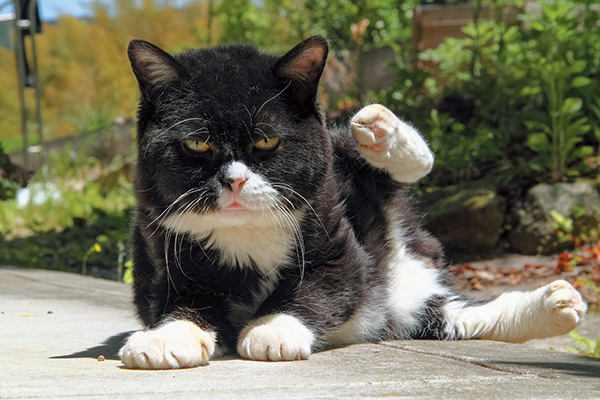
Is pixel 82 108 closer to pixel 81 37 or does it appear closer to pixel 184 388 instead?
pixel 81 37

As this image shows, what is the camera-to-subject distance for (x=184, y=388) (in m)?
1.26

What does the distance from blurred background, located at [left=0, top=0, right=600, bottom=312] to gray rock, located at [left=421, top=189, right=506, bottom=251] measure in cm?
1

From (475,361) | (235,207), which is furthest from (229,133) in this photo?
(475,361)

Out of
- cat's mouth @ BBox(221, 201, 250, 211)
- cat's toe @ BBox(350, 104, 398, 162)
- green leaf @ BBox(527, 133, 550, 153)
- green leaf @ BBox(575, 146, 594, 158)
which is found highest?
cat's toe @ BBox(350, 104, 398, 162)

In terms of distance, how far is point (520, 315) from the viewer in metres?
2.14

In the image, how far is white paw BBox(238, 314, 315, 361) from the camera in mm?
1627

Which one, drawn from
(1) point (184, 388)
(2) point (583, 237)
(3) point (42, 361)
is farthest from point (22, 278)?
(2) point (583, 237)

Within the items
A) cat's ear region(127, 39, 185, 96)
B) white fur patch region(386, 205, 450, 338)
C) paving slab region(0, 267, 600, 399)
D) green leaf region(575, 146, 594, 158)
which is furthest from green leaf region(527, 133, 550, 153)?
cat's ear region(127, 39, 185, 96)

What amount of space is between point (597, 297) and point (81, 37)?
13399 mm

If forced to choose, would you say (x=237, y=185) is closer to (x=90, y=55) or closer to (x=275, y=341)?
(x=275, y=341)

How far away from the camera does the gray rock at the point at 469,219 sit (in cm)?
477

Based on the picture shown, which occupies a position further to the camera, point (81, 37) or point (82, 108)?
point (81, 37)

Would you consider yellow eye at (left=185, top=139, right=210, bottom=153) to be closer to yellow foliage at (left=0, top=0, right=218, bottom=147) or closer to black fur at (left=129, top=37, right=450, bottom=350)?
black fur at (left=129, top=37, right=450, bottom=350)

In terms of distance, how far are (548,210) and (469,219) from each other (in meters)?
0.60
